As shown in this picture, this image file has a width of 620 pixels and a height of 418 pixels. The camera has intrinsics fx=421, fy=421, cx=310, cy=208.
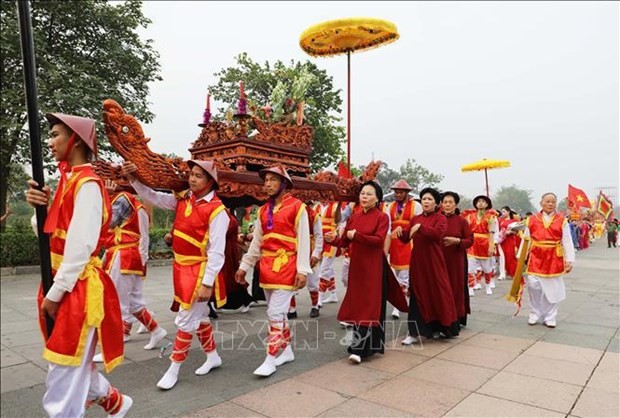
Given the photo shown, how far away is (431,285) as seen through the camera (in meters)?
4.99

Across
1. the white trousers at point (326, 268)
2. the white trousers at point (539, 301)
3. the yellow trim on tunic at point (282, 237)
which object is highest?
the yellow trim on tunic at point (282, 237)

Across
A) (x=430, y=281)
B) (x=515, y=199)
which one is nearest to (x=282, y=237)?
(x=430, y=281)

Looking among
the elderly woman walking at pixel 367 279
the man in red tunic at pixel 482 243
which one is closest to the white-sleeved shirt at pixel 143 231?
the elderly woman walking at pixel 367 279

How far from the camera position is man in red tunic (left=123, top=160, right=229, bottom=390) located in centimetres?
357

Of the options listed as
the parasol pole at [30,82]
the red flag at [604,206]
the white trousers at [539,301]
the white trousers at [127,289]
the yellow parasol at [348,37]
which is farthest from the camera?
the red flag at [604,206]

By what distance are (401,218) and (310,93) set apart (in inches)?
548

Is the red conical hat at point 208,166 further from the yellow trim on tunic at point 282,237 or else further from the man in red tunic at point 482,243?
the man in red tunic at point 482,243

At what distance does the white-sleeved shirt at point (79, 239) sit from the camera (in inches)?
86.0

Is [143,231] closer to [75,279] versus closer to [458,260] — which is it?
[75,279]

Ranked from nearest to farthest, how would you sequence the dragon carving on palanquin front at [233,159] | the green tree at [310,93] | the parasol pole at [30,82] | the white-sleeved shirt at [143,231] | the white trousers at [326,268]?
the parasol pole at [30,82] → the dragon carving on palanquin front at [233,159] → the white-sleeved shirt at [143,231] → the white trousers at [326,268] → the green tree at [310,93]

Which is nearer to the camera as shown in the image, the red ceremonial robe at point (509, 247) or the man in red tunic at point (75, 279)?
the man in red tunic at point (75, 279)

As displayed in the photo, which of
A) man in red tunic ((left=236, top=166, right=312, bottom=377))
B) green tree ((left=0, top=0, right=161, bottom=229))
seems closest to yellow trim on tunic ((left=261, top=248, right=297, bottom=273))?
man in red tunic ((left=236, top=166, right=312, bottom=377))

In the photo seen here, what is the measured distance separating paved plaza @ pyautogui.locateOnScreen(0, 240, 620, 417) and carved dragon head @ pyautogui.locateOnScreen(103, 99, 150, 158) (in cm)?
139

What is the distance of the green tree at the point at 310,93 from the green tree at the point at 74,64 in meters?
6.21
